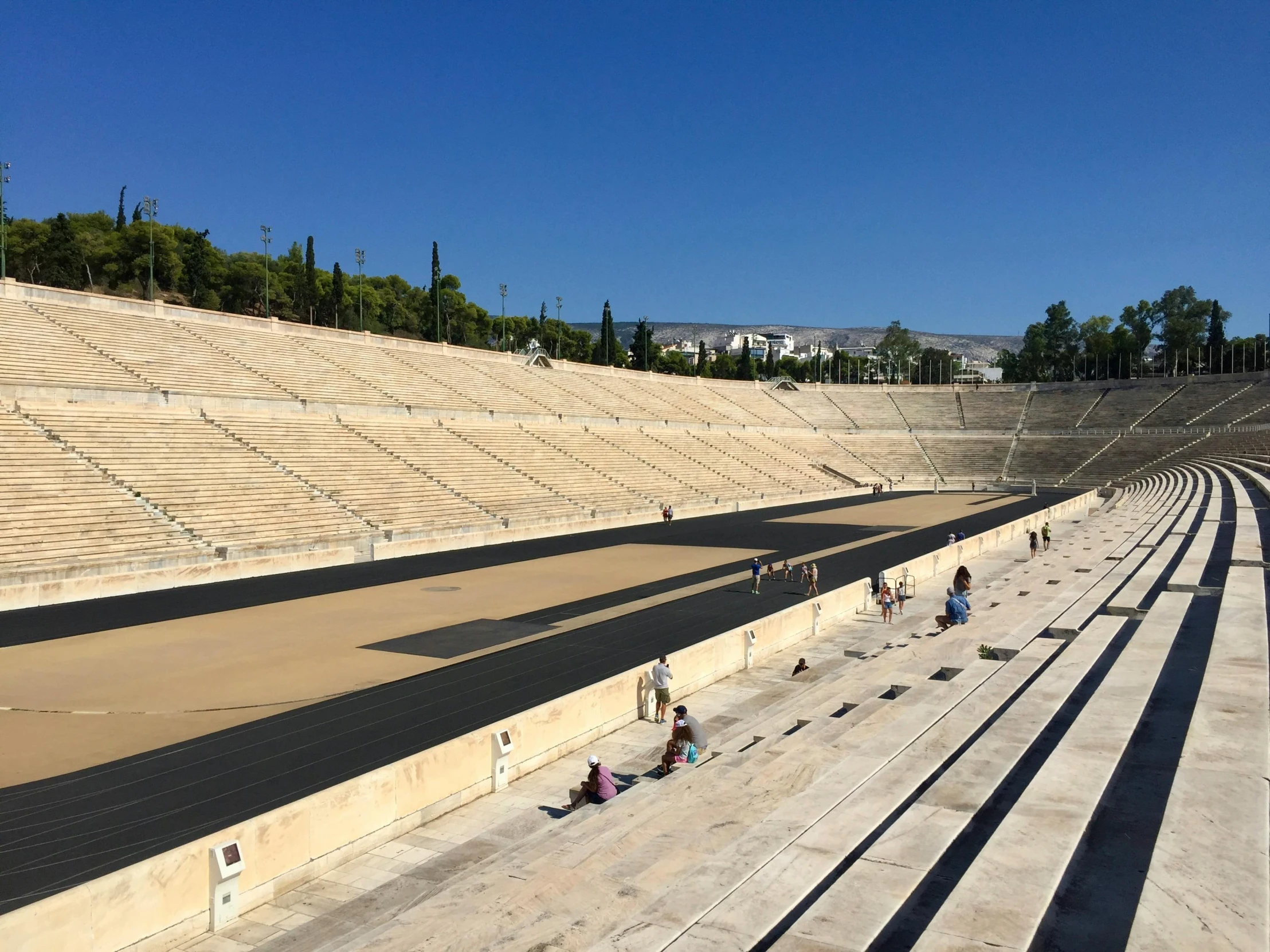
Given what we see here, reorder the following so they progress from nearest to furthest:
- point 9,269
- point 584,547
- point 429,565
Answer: point 429,565
point 584,547
point 9,269

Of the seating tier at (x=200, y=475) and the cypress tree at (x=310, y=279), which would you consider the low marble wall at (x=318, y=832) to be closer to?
the seating tier at (x=200, y=475)

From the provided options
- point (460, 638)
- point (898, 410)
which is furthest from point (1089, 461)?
point (460, 638)

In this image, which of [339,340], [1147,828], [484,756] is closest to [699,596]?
[484,756]

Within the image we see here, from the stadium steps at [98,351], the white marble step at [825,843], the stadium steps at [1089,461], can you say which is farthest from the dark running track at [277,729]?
the stadium steps at [1089,461]

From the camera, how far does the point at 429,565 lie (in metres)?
25.9

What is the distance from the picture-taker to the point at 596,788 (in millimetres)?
8656

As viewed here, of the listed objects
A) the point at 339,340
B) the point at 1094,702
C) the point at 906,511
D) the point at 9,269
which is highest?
the point at 9,269

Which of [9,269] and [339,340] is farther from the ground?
[9,269]

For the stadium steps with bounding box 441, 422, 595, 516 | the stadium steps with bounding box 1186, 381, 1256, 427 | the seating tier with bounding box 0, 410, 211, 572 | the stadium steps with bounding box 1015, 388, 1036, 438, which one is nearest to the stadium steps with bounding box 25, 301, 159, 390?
the seating tier with bounding box 0, 410, 211, 572

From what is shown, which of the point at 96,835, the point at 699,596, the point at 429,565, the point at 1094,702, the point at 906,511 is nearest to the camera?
the point at 1094,702

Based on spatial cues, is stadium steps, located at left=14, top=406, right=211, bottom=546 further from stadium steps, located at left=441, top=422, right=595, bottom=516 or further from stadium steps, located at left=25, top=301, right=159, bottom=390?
stadium steps, located at left=441, top=422, right=595, bottom=516

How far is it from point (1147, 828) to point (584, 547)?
25.7 meters

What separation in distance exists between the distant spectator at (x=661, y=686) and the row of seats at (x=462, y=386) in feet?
81.8

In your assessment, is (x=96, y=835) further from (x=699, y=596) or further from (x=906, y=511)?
(x=906, y=511)
